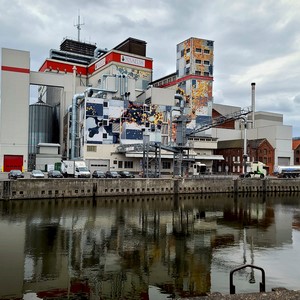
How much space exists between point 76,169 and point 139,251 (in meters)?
32.5

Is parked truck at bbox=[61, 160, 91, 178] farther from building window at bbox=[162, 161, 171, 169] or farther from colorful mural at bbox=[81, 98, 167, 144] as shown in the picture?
building window at bbox=[162, 161, 171, 169]

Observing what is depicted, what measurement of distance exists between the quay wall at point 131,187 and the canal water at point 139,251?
445cm

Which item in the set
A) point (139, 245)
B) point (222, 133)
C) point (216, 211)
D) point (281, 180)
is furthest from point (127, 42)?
point (139, 245)

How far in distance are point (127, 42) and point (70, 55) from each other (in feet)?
111

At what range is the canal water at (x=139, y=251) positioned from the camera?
43.4ft

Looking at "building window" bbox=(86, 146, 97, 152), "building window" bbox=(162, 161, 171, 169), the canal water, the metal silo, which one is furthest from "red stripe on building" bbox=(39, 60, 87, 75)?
the canal water

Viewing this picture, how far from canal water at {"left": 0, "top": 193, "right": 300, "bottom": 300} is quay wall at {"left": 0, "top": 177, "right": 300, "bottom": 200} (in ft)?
14.6

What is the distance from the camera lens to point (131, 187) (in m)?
46.2

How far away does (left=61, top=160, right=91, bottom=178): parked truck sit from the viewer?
48250mm

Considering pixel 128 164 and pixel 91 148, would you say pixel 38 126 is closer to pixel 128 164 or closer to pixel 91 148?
pixel 91 148

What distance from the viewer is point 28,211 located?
32.0m

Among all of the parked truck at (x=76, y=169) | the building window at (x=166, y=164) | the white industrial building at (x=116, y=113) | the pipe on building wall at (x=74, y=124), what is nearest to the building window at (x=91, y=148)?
the white industrial building at (x=116, y=113)

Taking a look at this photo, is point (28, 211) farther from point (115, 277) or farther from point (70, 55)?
point (70, 55)

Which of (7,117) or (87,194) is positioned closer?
(87,194)
